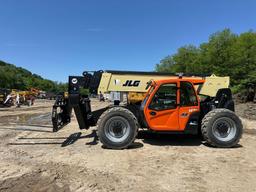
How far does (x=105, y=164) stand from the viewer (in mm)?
7020

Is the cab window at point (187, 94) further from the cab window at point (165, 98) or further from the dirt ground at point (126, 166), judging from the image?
the dirt ground at point (126, 166)

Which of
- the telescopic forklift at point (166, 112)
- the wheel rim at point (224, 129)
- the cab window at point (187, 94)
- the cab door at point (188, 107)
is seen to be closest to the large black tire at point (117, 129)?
the telescopic forklift at point (166, 112)

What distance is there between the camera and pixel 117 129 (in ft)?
29.5

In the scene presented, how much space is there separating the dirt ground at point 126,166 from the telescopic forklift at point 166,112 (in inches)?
19.5

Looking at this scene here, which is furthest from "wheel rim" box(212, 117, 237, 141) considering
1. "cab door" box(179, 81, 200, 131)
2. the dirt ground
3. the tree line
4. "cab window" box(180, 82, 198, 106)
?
the tree line

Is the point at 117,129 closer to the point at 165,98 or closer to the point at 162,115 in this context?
the point at 162,115

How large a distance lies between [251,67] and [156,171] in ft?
118

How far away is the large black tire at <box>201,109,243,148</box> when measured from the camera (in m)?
8.96

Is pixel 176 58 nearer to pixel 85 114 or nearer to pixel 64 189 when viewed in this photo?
pixel 85 114

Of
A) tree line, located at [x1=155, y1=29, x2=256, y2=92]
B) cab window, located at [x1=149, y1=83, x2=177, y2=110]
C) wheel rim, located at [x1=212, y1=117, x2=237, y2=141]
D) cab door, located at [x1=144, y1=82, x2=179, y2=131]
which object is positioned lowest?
wheel rim, located at [x1=212, y1=117, x2=237, y2=141]

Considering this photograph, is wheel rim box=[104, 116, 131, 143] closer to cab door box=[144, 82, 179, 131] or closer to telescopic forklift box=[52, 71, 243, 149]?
telescopic forklift box=[52, 71, 243, 149]

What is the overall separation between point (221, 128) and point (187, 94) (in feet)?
4.70

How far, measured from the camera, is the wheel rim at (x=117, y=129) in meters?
8.90

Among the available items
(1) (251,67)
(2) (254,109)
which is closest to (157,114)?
(2) (254,109)
